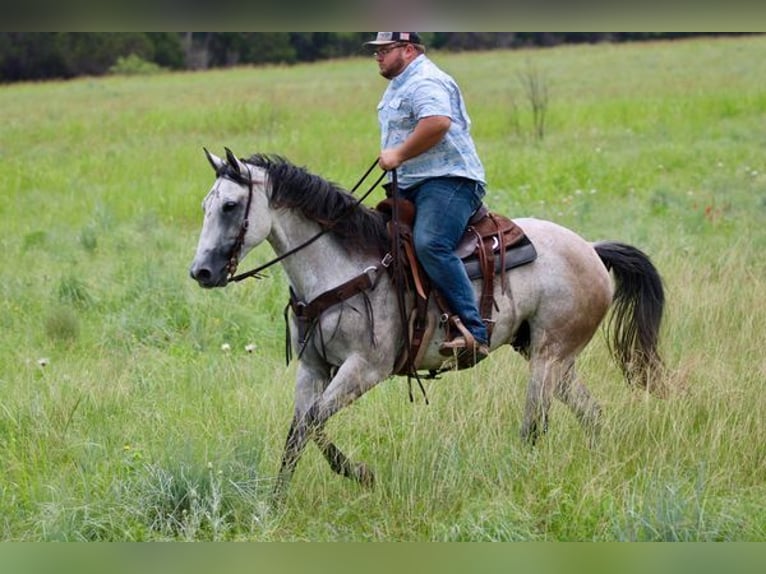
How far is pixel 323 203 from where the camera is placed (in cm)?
558

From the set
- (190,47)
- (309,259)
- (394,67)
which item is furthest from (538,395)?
(190,47)

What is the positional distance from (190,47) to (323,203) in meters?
42.5

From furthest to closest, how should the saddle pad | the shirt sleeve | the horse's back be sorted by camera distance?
the horse's back
the saddle pad
the shirt sleeve

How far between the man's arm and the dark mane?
0.35 metres

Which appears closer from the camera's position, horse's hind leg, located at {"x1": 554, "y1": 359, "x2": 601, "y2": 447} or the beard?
the beard

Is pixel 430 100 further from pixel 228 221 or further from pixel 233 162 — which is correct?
pixel 228 221

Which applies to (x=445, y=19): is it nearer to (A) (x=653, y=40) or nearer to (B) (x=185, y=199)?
(B) (x=185, y=199)

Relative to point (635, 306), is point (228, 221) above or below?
above

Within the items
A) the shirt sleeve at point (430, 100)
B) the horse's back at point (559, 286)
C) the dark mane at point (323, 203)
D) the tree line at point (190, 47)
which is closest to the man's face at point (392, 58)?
the shirt sleeve at point (430, 100)

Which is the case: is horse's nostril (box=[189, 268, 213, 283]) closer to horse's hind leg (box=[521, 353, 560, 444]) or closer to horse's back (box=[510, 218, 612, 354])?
horse's back (box=[510, 218, 612, 354])

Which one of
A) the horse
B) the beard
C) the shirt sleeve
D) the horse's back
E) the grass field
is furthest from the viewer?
the horse's back

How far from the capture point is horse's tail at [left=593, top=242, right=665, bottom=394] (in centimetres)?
656

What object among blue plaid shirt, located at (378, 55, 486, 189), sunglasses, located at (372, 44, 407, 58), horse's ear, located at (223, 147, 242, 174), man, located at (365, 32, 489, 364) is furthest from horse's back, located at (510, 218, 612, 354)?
horse's ear, located at (223, 147, 242, 174)

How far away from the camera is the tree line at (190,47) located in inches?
1436
